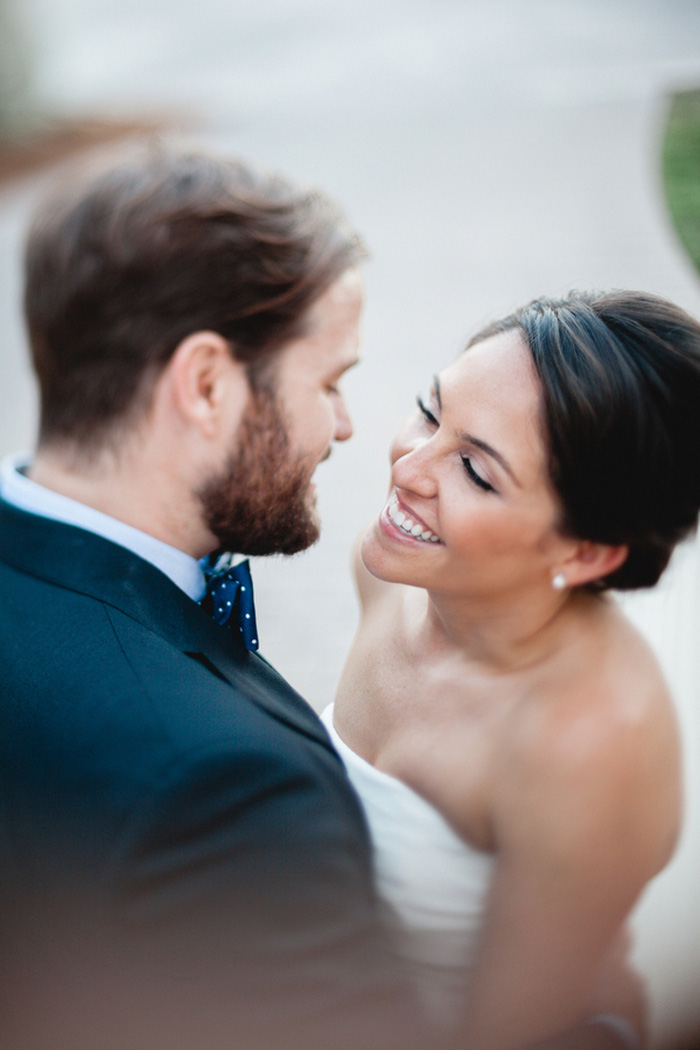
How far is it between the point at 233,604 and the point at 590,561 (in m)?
0.83

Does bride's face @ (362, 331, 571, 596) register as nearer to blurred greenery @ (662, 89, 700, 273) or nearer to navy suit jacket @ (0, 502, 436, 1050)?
navy suit jacket @ (0, 502, 436, 1050)

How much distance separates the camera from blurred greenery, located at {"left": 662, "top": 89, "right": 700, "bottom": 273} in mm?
5438

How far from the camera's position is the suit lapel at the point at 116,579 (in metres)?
1.76

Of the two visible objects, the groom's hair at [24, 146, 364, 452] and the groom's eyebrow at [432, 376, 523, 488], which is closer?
the groom's hair at [24, 146, 364, 452]

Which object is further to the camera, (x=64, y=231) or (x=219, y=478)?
(x=219, y=478)

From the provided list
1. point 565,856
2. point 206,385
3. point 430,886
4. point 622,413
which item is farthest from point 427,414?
point 430,886

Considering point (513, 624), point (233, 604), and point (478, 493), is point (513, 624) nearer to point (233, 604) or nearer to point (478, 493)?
point (478, 493)

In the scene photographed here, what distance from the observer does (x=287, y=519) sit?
6.49ft

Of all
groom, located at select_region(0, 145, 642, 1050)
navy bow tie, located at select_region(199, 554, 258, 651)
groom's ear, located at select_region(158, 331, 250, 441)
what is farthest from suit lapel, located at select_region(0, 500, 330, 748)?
groom's ear, located at select_region(158, 331, 250, 441)

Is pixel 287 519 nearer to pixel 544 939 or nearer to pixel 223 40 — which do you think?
pixel 544 939

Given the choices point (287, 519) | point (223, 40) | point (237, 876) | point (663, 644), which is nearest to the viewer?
point (237, 876)

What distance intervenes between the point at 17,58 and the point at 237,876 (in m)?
13.9

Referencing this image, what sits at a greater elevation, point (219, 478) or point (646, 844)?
point (219, 478)

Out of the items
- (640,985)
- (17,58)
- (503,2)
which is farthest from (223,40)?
(640,985)
